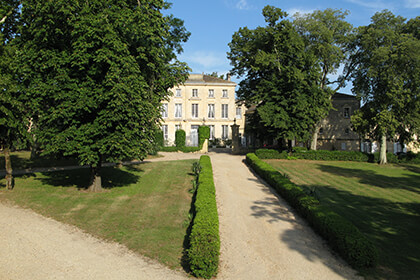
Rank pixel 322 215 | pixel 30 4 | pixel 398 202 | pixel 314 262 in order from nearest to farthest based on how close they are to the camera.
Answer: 1. pixel 314 262
2. pixel 322 215
3. pixel 30 4
4. pixel 398 202

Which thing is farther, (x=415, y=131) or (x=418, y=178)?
(x=415, y=131)

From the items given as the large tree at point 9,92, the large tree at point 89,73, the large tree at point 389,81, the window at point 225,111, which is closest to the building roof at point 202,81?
the window at point 225,111

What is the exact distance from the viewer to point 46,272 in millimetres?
7117

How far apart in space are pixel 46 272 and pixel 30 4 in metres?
11.2

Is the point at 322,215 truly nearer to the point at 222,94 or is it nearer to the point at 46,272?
the point at 46,272

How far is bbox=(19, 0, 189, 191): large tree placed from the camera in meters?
12.1

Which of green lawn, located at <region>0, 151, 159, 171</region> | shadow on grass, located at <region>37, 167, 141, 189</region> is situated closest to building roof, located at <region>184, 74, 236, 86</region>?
green lawn, located at <region>0, 151, 159, 171</region>

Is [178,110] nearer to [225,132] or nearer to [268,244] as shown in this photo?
[225,132]

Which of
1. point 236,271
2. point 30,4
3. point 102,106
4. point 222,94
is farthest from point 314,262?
point 222,94

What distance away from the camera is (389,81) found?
27.8m

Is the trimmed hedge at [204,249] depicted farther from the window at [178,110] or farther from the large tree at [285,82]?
the window at [178,110]

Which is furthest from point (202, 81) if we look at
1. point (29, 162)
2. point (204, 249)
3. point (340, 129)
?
point (204, 249)

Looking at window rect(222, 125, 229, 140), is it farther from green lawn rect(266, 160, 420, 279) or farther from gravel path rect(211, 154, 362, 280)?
gravel path rect(211, 154, 362, 280)

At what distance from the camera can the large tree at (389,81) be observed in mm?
27734
